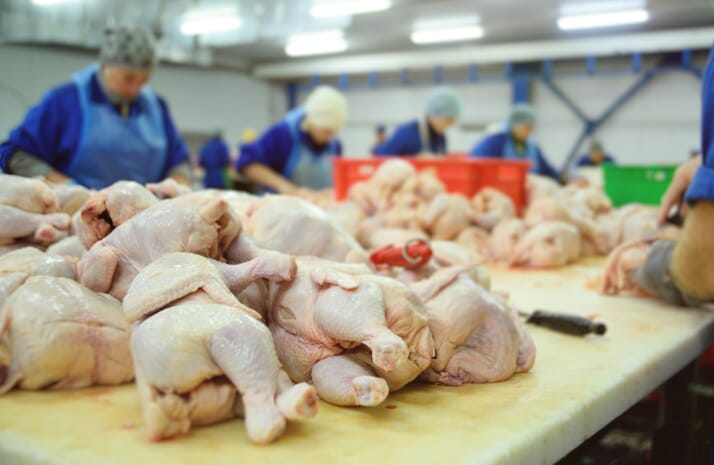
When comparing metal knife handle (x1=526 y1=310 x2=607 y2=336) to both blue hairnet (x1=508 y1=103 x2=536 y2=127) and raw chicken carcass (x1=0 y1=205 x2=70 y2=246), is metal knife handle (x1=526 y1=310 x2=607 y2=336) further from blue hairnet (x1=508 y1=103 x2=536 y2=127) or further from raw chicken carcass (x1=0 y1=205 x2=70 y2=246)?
blue hairnet (x1=508 y1=103 x2=536 y2=127)

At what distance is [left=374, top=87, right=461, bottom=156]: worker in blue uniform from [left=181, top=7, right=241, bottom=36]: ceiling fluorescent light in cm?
455

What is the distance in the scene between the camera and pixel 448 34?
12508mm

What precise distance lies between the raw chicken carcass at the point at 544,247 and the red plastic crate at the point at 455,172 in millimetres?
877

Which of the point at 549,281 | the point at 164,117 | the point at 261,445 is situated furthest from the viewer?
the point at 164,117

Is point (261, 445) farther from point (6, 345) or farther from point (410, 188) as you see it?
point (410, 188)

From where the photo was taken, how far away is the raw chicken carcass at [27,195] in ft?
6.20

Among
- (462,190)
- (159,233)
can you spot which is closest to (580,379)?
(159,233)

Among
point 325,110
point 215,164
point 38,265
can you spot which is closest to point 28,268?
point 38,265

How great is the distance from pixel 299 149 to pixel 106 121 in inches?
88.5

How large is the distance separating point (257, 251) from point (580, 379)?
3.08 feet

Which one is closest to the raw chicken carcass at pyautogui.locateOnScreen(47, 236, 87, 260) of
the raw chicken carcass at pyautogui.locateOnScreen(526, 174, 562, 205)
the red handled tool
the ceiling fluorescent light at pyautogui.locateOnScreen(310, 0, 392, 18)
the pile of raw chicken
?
the pile of raw chicken

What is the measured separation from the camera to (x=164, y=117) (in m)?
4.41

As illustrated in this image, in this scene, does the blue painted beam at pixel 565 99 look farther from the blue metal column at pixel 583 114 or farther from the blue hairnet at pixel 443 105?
the blue hairnet at pixel 443 105

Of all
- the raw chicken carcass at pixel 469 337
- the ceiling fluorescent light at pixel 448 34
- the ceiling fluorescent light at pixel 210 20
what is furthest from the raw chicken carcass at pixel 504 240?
the ceiling fluorescent light at pixel 448 34
